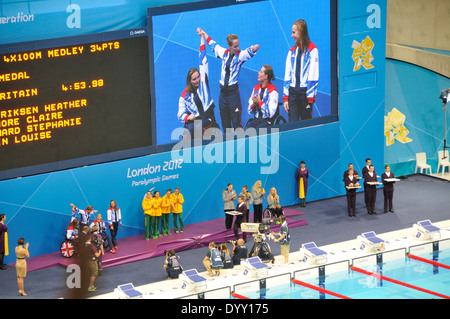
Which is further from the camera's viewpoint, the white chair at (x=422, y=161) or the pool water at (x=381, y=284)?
the white chair at (x=422, y=161)

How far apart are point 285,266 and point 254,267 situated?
1.02m

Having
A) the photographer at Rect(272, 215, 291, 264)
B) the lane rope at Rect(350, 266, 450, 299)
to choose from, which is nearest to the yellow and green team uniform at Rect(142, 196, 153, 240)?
the photographer at Rect(272, 215, 291, 264)

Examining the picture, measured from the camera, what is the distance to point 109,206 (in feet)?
60.3

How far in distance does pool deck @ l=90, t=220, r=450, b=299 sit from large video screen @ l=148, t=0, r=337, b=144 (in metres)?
3.85

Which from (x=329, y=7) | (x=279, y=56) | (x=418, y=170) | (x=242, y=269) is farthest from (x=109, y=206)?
(x=418, y=170)

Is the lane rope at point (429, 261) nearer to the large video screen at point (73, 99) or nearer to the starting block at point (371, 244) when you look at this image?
the starting block at point (371, 244)

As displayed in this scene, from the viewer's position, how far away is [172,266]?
53.6ft

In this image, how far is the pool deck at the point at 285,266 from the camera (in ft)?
48.9

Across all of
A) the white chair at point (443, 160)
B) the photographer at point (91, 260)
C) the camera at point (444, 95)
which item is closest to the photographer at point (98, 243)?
the photographer at point (91, 260)

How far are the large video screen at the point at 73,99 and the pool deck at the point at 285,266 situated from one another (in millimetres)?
3536

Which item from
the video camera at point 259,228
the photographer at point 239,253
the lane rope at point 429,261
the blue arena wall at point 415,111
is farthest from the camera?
the blue arena wall at point 415,111

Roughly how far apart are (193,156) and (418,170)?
7962 millimetres

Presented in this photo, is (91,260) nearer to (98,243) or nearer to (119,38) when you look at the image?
(98,243)

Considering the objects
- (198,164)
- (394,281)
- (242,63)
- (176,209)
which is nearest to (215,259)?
(176,209)
